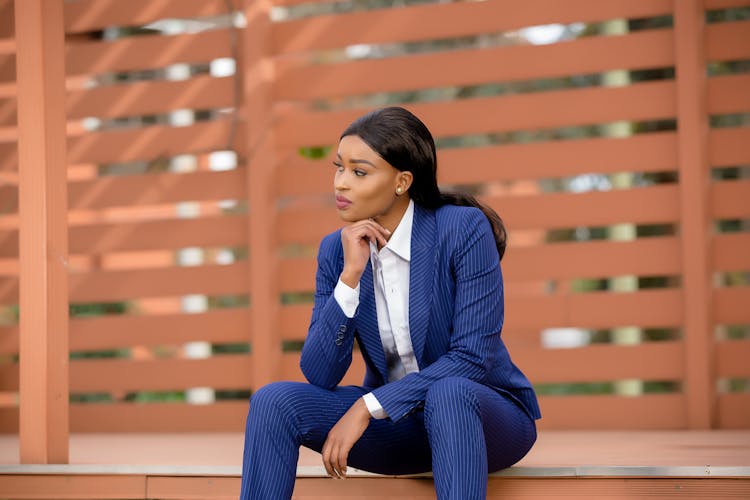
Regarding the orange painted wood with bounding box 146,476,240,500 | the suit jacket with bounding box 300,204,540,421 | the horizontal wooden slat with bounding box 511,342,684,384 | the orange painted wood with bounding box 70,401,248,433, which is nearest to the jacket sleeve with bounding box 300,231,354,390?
the suit jacket with bounding box 300,204,540,421

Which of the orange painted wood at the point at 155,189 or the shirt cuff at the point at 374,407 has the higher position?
the orange painted wood at the point at 155,189

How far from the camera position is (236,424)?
4117 millimetres

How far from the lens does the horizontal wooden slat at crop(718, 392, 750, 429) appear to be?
3.58 meters

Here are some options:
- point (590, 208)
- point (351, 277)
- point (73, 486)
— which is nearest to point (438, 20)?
point (590, 208)

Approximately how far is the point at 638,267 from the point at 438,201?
1485 mm

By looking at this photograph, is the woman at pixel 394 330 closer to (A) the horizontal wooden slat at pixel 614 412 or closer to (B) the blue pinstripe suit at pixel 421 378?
(B) the blue pinstripe suit at pixel 421 378

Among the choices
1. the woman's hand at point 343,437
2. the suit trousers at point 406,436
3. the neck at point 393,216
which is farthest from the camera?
the neck at point 393,216

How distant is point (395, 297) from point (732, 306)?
174 cm

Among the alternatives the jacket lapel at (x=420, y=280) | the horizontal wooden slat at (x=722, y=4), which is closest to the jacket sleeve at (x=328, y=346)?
the jacket lapel at (x=420, y=280)

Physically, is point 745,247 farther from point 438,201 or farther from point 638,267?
point 438,201

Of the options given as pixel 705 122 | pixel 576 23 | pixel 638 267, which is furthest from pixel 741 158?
pixel 576 23

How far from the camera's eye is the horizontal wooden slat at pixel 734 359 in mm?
3596

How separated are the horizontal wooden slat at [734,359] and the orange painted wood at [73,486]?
2.07 meters

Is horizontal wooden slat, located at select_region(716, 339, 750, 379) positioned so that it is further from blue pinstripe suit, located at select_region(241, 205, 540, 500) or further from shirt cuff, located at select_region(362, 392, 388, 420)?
shirt cuff, located at select_region(362, 392, 388, 420)
